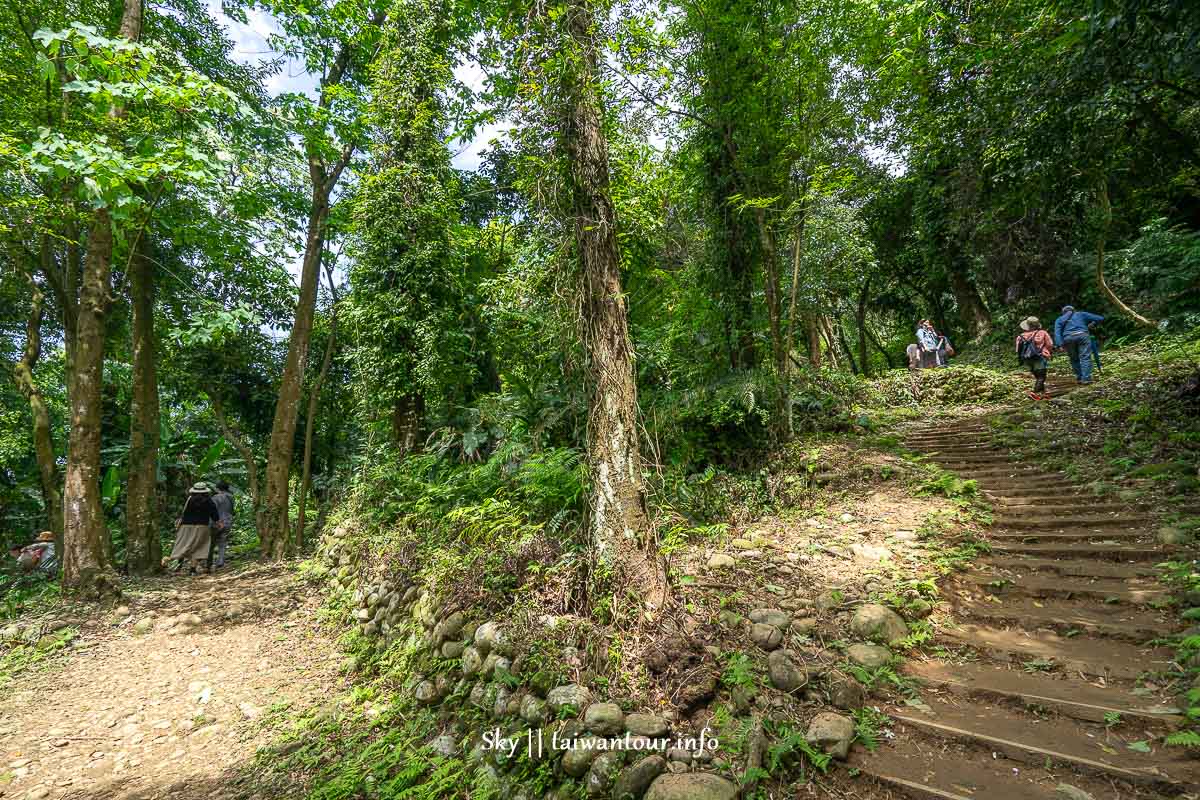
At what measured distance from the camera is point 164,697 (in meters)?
4.75

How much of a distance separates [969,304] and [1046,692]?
730 inches

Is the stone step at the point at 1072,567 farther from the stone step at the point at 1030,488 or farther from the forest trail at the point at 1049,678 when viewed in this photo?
the stone step at the point at 1030,488

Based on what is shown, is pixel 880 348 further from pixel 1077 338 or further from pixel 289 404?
pixel 289 404

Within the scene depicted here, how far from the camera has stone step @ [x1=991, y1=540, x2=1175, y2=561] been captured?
3855 millimetres

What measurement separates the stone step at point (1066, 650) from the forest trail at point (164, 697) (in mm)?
5478

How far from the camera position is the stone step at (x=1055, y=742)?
2.16 m

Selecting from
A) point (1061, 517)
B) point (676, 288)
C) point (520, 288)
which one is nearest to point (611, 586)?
point (520, 288)

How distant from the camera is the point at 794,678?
302cm

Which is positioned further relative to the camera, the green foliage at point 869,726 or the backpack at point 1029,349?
the backpack at point 1029,349

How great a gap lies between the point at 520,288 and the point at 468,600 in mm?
2956

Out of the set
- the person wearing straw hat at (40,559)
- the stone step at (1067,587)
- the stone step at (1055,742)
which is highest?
the stone step at (1067,587)

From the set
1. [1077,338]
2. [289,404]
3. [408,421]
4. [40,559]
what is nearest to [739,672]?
[408,421]

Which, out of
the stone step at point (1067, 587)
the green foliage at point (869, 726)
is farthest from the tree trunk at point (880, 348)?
the green foliage at point (869, 726)

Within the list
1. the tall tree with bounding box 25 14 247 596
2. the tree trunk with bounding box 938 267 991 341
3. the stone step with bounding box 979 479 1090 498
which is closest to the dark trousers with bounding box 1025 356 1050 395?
the stone step with bounding box 979 479 1090 498
